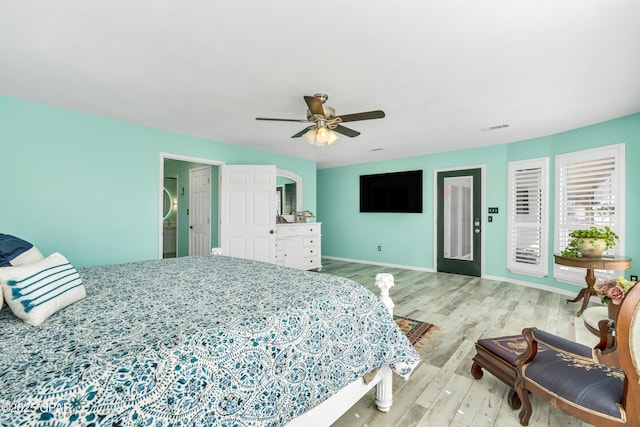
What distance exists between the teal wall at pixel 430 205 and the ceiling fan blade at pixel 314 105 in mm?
3870

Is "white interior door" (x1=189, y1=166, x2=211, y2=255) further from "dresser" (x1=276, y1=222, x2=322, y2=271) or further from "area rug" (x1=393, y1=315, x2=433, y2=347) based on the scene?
"area rug" (x1=393, y1=315, x2=433, y2=347)

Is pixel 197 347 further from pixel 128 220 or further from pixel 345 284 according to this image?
pixel 128 220

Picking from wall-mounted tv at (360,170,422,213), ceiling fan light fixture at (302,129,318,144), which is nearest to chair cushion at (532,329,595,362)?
ceiling fan light fixture at (302,129,318,144)

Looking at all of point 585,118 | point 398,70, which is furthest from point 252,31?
point 585,118

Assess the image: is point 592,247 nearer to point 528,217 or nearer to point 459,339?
point 528,217

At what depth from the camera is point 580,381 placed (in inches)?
56.6

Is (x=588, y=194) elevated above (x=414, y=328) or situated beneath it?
elevated above

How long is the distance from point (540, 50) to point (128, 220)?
467 cm

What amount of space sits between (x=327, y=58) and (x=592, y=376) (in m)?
2.53

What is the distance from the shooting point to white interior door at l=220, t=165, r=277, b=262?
4805mm

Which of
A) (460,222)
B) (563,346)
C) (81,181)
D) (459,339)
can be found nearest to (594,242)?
(459,339)

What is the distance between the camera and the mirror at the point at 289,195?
20.5 feet

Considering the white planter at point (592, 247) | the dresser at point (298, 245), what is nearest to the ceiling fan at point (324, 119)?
the dresser at point (298, 245)

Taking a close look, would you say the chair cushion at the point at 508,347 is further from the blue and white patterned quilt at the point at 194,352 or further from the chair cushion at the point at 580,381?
the blue and white patterned quilt at the point at 194,352
